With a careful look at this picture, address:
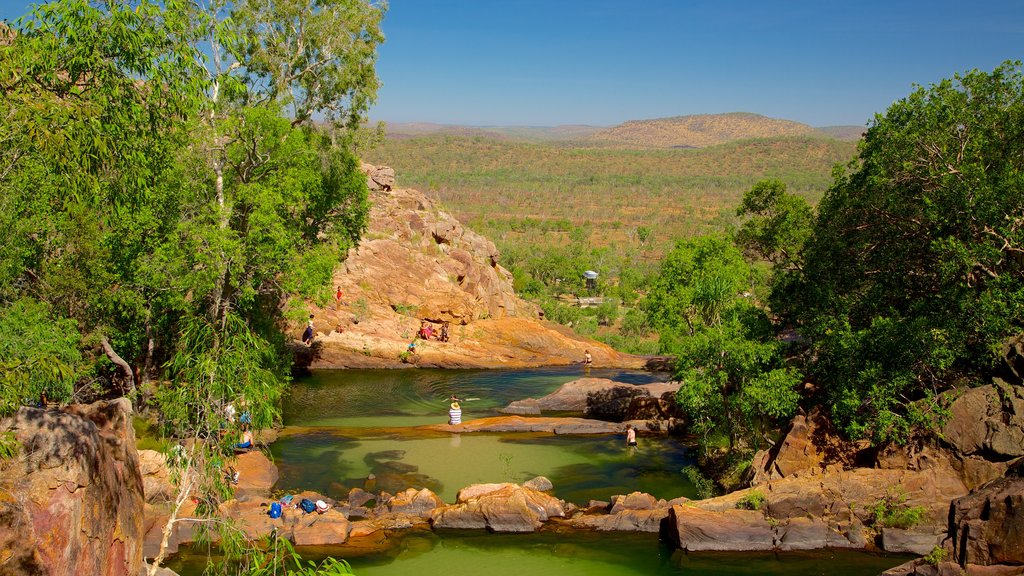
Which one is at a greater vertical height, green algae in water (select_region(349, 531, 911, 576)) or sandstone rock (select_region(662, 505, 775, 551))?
sandstone rock (select_region(662, 505, 775, 551))

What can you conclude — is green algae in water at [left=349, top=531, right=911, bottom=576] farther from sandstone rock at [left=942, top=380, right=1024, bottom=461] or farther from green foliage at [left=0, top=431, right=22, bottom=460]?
green foliage at [left=0, top=431, right=22, bottom=460]

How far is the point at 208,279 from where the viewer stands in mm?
20625

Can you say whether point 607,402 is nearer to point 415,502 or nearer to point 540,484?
point 540,484

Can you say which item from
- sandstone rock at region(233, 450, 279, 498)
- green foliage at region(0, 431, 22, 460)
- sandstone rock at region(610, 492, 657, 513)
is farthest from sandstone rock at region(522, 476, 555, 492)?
green foliage at region(0, 431, 22, 460)

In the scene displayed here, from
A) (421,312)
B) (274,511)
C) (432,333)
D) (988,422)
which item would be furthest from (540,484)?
(421,312)

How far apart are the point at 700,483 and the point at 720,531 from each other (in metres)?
4.24

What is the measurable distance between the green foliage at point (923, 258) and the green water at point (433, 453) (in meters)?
6.92

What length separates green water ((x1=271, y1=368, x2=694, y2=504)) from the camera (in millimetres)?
22422

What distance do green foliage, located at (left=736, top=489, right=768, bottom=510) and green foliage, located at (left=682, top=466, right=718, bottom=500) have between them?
2.56 metres

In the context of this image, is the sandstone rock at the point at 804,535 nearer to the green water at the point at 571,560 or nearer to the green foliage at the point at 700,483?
the green water at the point at 571,560

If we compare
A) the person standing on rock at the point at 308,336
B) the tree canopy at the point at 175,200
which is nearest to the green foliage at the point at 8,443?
the tree canopy at the point at 175,200

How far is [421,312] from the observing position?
141ft

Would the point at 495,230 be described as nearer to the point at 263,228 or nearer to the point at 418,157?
the point at 418,157

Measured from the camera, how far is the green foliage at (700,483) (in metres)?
21.5
